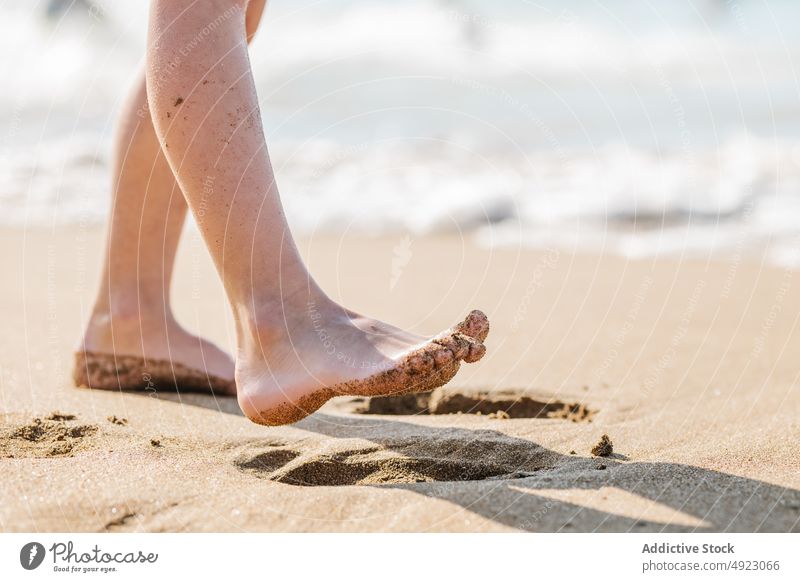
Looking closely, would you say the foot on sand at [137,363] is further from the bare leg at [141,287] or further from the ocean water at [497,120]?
the ocean water at [497,120]

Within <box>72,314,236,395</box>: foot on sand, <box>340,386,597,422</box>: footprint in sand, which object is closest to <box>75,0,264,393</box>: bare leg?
<box>72,314,236,395</box>: foot on sand

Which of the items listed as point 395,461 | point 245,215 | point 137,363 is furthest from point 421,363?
point 137,363

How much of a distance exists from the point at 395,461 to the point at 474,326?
A: 1.34 ft

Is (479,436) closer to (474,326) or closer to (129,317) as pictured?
(474,326)

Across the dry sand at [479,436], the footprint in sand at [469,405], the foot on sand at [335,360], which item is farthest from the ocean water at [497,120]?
the foot on sand at [335,360]

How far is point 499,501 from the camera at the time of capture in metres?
1.59

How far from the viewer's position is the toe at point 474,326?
1.76m

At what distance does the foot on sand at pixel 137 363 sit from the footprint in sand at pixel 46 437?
450mm

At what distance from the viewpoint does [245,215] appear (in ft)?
6.22

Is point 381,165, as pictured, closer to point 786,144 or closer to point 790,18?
point 786,144

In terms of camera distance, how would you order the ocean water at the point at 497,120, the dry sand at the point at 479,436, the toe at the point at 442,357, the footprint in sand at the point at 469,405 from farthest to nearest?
1. the ocean water at the point at 497,120
2. the footprint in sand at the point at 469,405
3. the toe at the point at 442,357
4. the dry sand at the point at 479,436

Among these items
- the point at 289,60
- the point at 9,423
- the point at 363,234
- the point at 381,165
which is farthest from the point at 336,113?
the point at 9,423

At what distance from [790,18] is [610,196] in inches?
264

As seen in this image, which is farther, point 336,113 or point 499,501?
point 336,113
